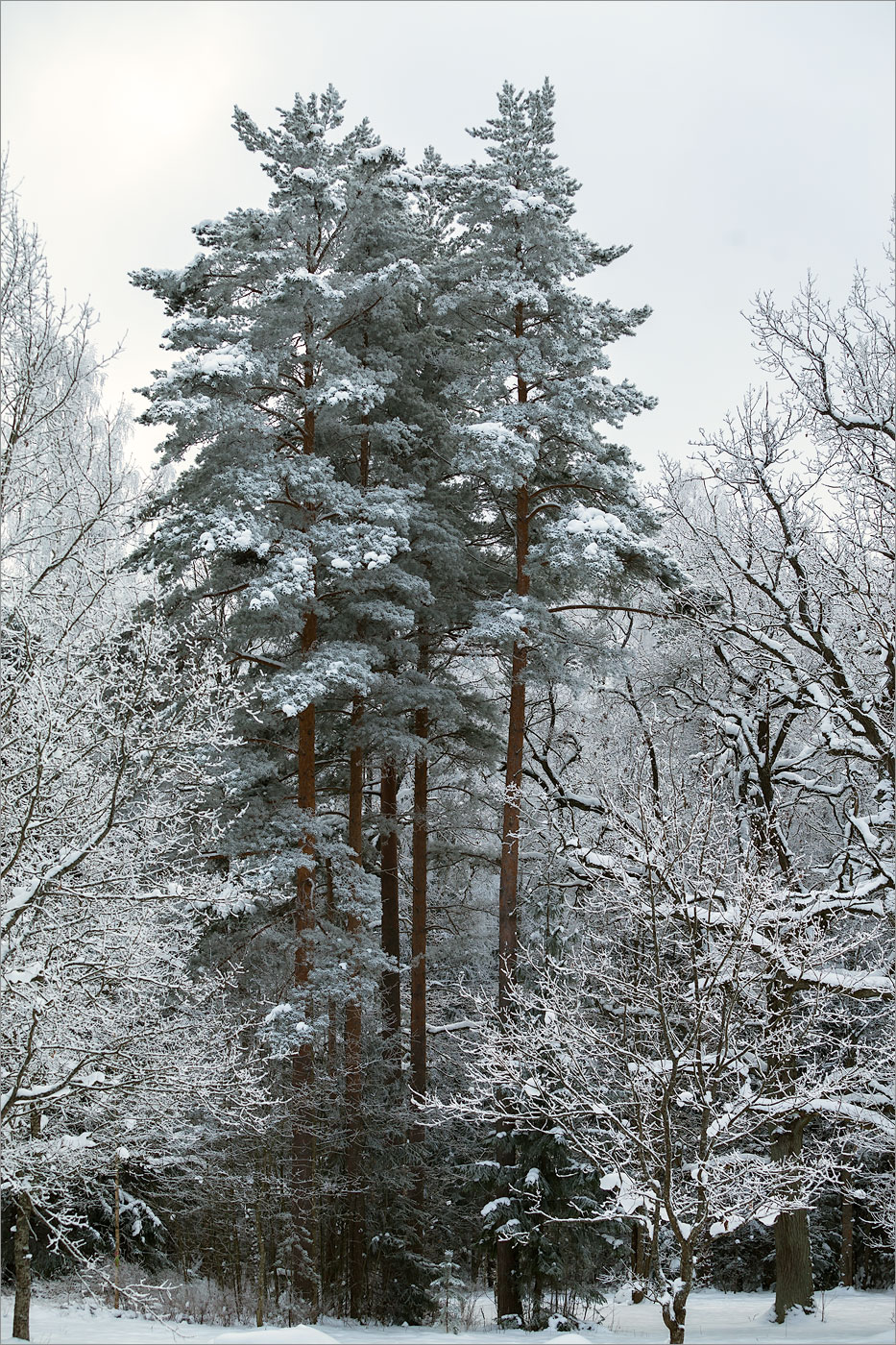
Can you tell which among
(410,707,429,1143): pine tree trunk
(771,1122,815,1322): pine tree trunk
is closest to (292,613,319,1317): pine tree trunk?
(410,707,429,1143): pine tree trunk

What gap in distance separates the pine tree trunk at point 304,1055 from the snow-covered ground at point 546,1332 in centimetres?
81

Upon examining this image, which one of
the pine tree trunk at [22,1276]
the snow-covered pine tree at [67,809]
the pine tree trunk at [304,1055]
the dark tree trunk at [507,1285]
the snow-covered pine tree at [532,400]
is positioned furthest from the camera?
the snow-covered pine tree at [532,400]

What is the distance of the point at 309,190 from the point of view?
42.7 ft

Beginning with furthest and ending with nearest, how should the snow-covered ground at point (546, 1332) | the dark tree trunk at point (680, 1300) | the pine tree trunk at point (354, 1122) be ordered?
the pine tree trunk at point (354, 1122) < the snow-covered ground at point (546, 1332) < the dark tree trunk at point (680, 1300)

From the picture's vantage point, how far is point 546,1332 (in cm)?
1227

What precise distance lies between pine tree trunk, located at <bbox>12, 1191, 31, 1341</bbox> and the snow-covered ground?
0.45ft

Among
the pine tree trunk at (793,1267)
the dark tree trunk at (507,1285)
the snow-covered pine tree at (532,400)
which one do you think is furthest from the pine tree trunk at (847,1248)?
the snow-covered pine tree at (532,400)

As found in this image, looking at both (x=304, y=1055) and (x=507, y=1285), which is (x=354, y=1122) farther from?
(x=507, y=1285)

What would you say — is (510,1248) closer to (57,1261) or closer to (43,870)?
(57,1261)

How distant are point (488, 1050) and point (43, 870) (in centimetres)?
421

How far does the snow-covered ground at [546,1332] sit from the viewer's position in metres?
10.0

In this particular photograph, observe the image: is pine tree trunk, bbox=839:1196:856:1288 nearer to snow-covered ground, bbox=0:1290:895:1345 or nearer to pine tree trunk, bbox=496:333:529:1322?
snow-covered ground, bbox=0:1290:895:1345

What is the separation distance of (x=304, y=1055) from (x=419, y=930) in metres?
3.08

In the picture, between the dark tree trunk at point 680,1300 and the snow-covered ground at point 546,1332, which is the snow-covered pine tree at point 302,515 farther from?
the dark tree trunk at point 680,1300
